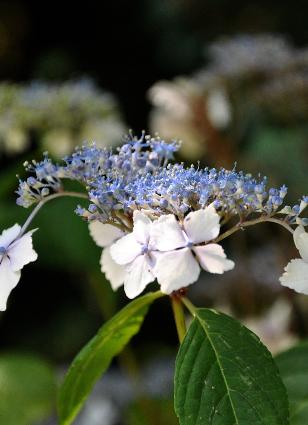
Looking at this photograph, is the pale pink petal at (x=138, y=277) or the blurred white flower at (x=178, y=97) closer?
the pale pink petal at (x=138, y=277)

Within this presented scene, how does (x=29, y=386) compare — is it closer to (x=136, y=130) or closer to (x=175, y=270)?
(x=175, y=270)

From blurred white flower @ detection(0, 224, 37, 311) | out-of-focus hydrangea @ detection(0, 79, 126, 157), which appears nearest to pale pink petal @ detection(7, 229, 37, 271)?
blurred white flower @ detection(0, 224, 37, 311)

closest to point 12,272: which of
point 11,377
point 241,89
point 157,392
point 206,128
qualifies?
point 11,377

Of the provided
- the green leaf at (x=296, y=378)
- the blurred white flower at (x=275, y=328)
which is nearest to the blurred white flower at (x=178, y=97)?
the blurred white flower at (x=275, y=328)

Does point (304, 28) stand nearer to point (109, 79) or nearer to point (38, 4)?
point (109, 79)

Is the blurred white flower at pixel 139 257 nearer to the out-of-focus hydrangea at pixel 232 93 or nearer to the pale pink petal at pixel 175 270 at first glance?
the pale pink petal at pixel 175 270

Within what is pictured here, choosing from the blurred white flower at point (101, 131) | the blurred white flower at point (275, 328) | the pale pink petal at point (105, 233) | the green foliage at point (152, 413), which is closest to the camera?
the pale pink petal at point (105, 233)

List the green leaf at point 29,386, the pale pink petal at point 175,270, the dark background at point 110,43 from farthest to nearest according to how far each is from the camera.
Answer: the dark background at point 110,43 → the green leaf at point 29,386 → the pale pink petal at point 175,270
